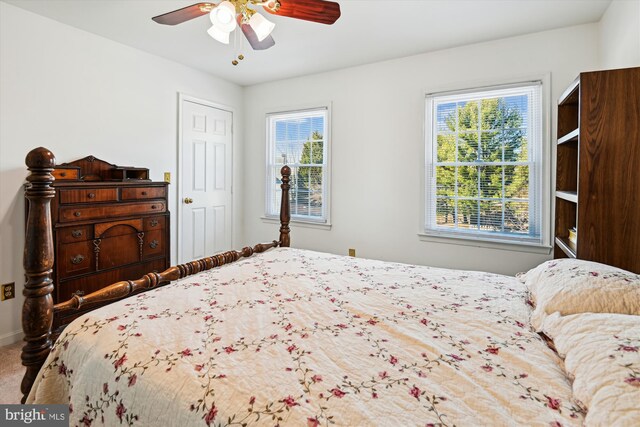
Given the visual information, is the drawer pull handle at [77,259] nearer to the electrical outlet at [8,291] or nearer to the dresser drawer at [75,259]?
the dresser drawer at [75,259]

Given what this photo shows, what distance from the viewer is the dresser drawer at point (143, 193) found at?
9.80 feet

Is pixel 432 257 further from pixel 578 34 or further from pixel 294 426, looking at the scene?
pixel 294 426

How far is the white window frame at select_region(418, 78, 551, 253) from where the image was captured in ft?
9.73

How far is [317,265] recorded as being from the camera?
2.19 meters

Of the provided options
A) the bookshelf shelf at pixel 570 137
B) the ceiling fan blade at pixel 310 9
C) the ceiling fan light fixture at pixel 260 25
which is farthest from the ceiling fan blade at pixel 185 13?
the bookshelf shelf at pixel 570 137

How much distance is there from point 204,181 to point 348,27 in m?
2.47

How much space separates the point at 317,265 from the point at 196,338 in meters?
1.11

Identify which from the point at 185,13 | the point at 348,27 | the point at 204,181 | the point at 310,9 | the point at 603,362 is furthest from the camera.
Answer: the point at 204,181

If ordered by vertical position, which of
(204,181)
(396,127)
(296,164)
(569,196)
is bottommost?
(569,196)

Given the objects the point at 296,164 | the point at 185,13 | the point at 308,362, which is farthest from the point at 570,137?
the point at 296,164

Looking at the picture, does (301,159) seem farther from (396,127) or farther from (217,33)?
(217,33)

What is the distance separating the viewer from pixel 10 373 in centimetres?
222

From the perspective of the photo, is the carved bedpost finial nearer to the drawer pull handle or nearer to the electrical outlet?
the drawer pull handle

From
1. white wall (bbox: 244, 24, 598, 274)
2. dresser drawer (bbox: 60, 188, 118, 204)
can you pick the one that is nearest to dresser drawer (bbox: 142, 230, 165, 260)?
dresser drawer (bbox: 60, 188, 118, 204)
